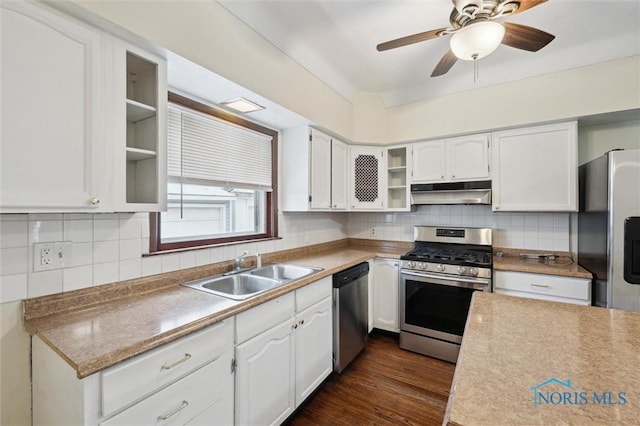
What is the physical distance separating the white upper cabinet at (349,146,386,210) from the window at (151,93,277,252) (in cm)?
99

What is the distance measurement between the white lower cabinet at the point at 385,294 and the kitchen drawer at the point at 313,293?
0.97 m

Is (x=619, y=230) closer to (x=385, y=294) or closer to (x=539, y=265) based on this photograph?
(x=539, y=265)

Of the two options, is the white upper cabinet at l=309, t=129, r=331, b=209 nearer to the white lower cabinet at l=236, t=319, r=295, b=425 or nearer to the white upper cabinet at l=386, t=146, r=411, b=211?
the white upper cabinet at l=386, t=146, r=411, b=211

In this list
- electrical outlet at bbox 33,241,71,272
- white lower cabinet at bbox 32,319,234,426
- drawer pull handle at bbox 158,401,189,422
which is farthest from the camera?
electrical outlet at bbox 33,241,71,272

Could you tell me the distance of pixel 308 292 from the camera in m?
1.98

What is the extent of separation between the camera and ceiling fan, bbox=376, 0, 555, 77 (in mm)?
1385

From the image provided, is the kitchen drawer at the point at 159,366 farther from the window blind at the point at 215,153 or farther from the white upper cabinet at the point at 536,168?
the white upper cabinet at the point at 536,168

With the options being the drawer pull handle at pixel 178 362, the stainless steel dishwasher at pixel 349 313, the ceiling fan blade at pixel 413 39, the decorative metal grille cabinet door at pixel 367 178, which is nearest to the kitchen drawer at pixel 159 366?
the drawer pull handle at pixel 178 362

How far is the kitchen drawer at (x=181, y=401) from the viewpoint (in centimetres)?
102

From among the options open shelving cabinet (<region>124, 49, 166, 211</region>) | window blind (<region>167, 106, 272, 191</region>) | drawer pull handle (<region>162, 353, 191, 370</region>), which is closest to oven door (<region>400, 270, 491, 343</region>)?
window blind (<region>167, 106, 272, 191</region>)

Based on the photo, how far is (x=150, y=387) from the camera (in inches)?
41.8

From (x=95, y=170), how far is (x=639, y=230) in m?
3.13

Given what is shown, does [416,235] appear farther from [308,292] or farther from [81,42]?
[81,42]

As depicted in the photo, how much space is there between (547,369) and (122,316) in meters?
1.61
